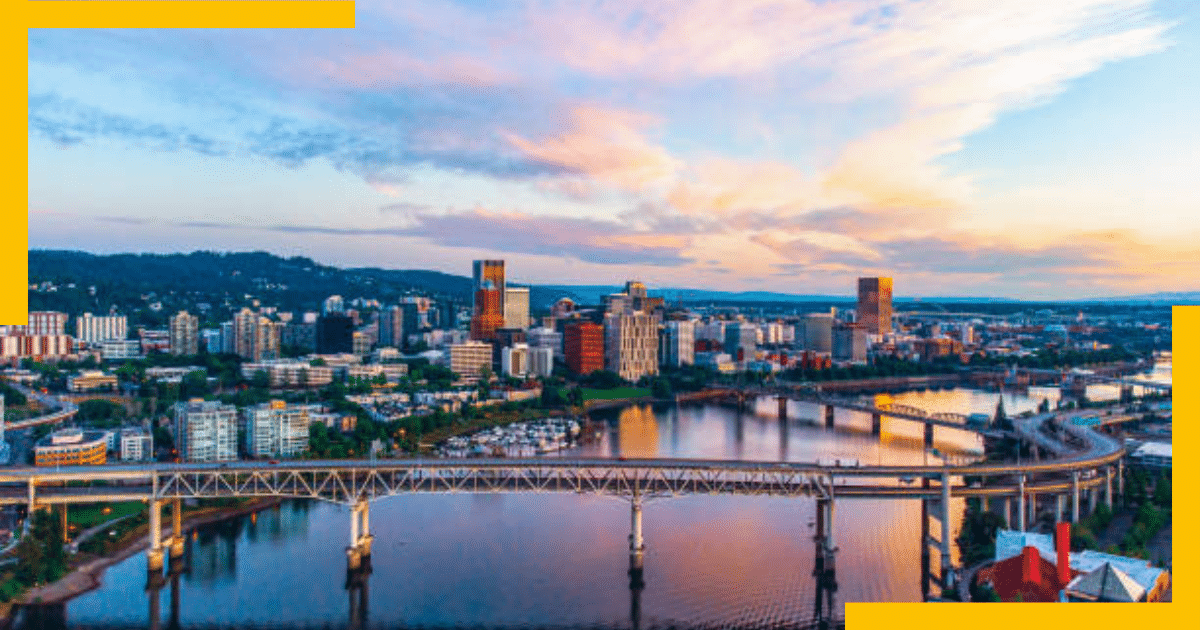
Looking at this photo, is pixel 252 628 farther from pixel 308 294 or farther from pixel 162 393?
pixel 308 294

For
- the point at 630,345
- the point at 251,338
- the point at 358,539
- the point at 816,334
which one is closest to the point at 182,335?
the point at 251,338

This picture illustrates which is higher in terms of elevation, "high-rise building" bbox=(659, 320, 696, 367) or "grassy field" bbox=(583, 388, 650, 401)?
"high-rise building" bbox=(659, 320, 696, 367)

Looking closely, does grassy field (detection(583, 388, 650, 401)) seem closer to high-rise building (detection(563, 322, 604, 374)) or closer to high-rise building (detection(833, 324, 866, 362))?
high-rise building (detection(563, 322, 604, 374))

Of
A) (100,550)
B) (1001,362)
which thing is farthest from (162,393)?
(1001,362)

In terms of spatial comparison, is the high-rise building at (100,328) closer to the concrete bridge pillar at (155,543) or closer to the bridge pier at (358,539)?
the concrete bridge pillar at (155,543)

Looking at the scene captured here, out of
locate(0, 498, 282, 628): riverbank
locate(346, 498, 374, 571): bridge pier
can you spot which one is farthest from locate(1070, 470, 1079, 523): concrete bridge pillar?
locate(0, 498, 282, 628): riverbank

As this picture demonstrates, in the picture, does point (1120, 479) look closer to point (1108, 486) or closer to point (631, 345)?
point (1108, 486)
